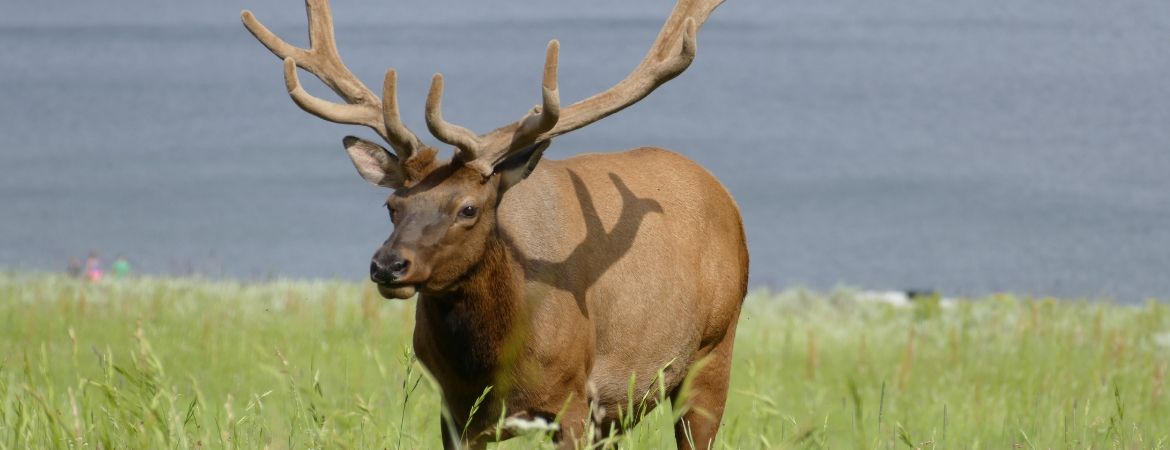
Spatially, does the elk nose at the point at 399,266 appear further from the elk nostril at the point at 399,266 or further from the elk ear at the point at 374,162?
the elk ear at the point at 374,162

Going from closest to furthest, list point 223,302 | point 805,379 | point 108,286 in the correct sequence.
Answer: point 805,379, point 223,302, point 108,286

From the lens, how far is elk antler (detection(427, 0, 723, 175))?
5770 millimetres

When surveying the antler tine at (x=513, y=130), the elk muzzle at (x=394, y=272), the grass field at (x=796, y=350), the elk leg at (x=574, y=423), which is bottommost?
the grass field at (x=796, y=350)

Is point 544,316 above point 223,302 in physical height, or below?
above

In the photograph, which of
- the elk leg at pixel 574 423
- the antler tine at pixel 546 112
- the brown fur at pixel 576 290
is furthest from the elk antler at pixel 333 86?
the elk leg at pixel 574 423

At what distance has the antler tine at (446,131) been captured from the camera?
5.70 meters

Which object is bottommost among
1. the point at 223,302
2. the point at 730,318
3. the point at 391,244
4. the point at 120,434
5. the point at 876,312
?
the point at 876,312

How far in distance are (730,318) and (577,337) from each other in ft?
4.17

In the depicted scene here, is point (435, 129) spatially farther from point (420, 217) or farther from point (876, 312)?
point (876, 312)


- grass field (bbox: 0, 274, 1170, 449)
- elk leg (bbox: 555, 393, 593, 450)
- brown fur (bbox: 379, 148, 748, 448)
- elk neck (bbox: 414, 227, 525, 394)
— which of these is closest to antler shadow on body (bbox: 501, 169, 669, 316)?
brown fur (bbox: 379, 148, 748, 448)

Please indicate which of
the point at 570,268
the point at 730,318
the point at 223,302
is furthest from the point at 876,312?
the point at 570,268

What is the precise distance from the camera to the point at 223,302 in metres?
13.1

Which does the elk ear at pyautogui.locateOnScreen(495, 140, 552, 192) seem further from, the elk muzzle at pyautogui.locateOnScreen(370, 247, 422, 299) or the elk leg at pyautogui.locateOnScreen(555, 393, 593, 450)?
the elk leg at pyautogui.locateOnScreen(555, 393, 593, 450)

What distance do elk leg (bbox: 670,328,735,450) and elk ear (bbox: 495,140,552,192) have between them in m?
1.49
